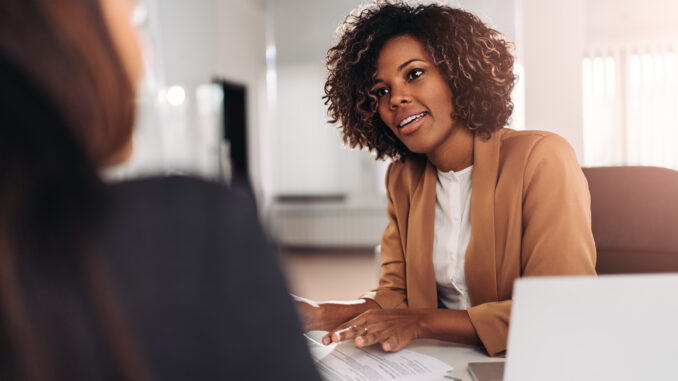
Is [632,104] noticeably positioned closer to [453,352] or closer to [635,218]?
[635,218]

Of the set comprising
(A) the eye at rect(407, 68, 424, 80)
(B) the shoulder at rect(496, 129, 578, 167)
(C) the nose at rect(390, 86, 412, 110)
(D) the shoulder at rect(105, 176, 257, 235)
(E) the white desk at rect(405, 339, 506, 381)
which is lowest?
(E) the white desk at rect(405, 339, 506, 381)

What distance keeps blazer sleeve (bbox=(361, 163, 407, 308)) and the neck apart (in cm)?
18

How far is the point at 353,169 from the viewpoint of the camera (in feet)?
21.0

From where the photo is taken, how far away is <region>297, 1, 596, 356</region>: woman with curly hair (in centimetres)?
106

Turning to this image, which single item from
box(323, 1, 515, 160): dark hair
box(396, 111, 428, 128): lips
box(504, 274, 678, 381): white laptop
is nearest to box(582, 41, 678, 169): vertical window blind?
box(323, 1, 515, 160): dark hair

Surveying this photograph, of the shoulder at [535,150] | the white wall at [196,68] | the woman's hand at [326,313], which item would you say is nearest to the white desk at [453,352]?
the woman's hand at [326,313]

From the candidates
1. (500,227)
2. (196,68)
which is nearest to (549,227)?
(500,227)

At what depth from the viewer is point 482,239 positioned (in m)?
1.23

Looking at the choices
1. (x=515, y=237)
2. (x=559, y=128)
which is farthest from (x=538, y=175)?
(x=559, y=128)

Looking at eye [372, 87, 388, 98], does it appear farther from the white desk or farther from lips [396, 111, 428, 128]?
the white desk

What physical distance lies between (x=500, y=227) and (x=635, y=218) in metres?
0.33

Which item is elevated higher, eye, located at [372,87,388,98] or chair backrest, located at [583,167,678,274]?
eye, located at [372,87,388,98]

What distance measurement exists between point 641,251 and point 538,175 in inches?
12.6

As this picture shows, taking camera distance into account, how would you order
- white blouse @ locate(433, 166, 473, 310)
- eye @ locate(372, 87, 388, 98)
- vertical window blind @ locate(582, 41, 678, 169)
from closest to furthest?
white blouse @ locate(433, 166, 473, 310)
eye @ locate(372, 87, 388, 98)
vertical window blind @ locate(582, 41, 678, 169)
